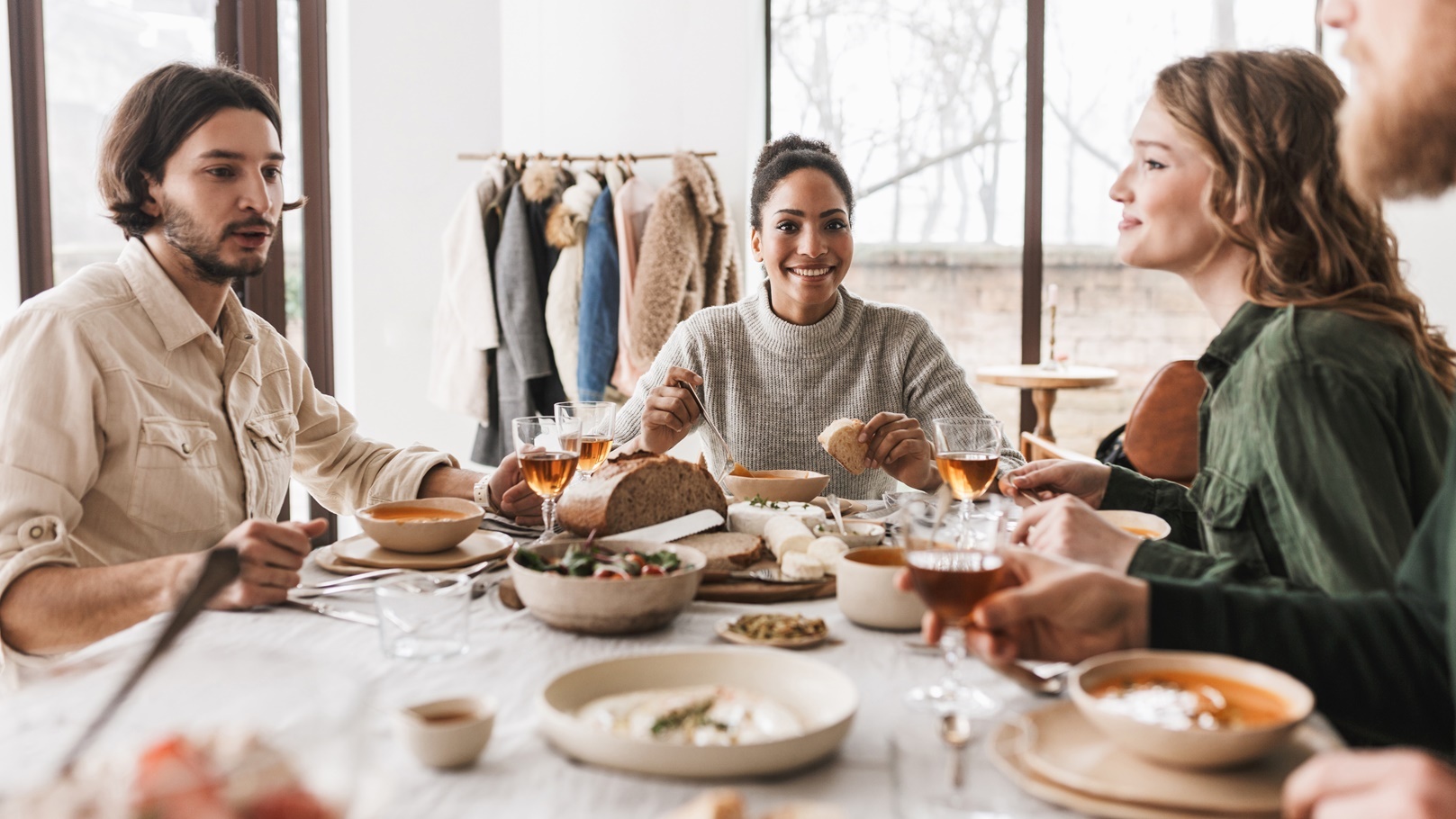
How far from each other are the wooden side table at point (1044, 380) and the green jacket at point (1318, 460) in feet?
11.1

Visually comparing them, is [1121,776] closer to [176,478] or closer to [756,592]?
[756,592]

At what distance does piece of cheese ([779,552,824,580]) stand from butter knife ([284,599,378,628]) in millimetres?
517

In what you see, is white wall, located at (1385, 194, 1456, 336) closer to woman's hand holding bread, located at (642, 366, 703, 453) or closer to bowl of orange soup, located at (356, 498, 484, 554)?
woman's hand holding bread, located at (642, 366, 703, 453)

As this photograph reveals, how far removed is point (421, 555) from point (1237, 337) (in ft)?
3.83

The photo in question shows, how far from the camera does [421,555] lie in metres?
1.62

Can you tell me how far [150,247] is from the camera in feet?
6.75

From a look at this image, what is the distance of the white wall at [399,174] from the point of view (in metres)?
4.07

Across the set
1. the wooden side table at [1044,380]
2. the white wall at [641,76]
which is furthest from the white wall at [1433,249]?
the white wall at [641,76]

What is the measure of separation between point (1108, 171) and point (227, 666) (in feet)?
17.1

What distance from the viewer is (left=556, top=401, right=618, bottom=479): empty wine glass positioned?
5.65 ft

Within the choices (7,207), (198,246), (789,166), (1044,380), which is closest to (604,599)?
(198,246)

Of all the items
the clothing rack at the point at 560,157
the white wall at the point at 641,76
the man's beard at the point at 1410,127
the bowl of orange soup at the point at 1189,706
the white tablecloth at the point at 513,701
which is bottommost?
the white tablecloth at the point at 513,701

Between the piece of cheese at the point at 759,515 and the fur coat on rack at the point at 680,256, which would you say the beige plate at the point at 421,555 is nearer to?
the piece of cheese at the point at 759,515

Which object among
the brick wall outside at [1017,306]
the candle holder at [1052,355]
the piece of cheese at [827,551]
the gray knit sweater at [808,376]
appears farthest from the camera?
the brick wall outside at [1017,306]
